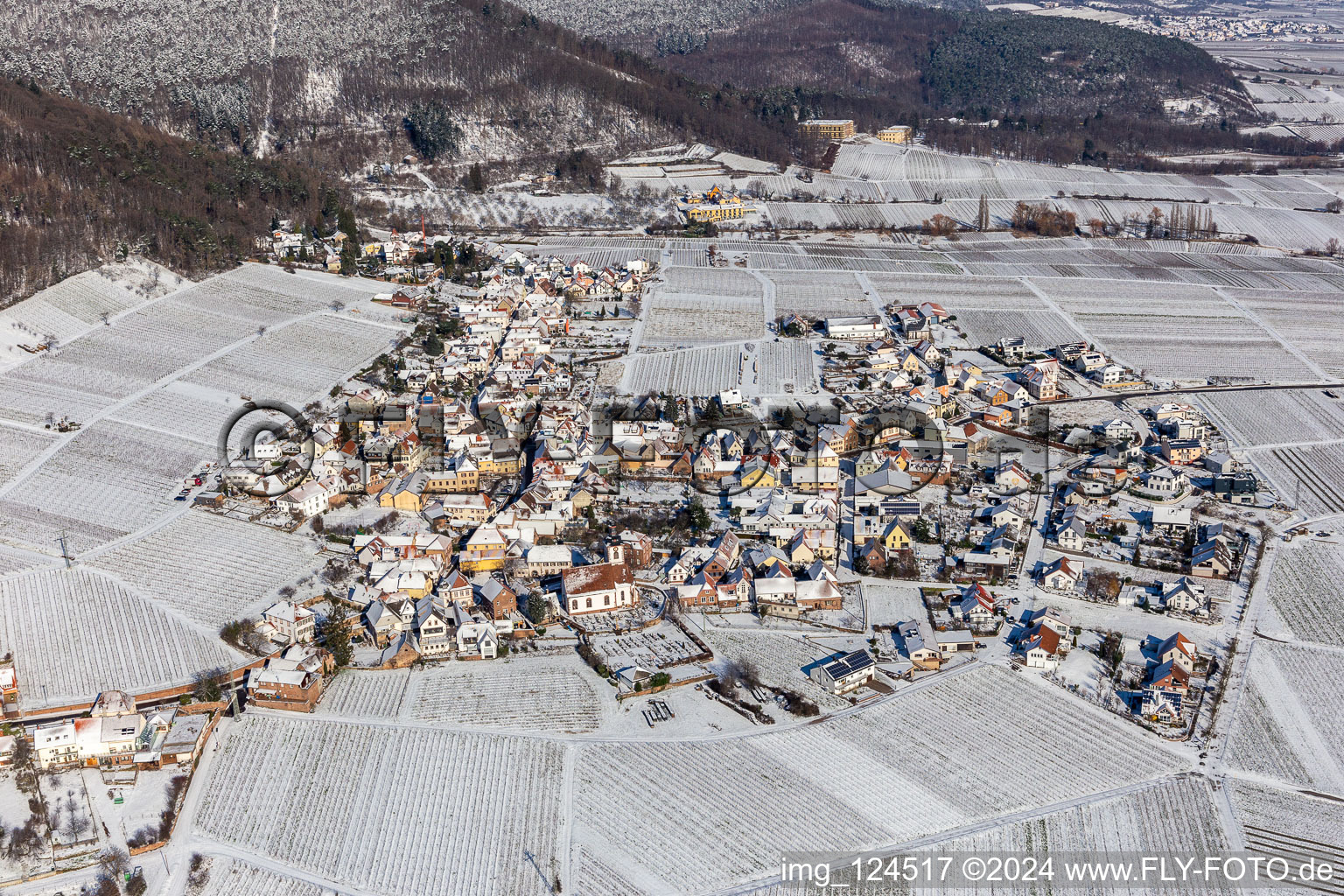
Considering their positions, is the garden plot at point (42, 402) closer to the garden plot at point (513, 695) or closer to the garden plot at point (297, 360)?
the garden plot at point (297, 360)

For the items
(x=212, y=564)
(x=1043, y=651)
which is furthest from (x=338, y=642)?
(x=1043, y=651)

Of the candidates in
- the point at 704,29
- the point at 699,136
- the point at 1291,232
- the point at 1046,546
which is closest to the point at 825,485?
the point at 1046,546

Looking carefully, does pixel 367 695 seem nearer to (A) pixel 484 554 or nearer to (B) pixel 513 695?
(B) pixel 513 695

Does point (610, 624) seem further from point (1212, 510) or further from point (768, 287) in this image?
point (768, 287)

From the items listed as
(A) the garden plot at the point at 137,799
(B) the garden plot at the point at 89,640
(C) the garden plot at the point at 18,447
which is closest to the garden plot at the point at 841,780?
(A) the garden plot at the point at 137,799

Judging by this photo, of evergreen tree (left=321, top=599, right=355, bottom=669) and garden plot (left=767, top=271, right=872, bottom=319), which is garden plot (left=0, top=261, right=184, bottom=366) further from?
garden plot (left=767, top=271, right=872, bottom=319)
